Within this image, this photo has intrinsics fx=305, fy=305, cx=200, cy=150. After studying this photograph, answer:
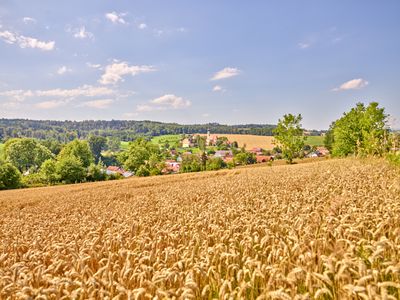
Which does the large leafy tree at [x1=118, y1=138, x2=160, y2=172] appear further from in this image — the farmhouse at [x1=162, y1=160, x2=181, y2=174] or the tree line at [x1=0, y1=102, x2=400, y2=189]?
the farmhouse at [x1=162, y1=160, x2=181, y2=174]

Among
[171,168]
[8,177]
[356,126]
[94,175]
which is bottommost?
[171,168]

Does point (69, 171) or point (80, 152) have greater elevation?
point (80, 152)

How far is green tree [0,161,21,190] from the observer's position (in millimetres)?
65188

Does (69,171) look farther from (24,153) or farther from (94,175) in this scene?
(24,153)

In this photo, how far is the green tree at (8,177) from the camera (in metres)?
65.2

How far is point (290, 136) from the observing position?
65.6m

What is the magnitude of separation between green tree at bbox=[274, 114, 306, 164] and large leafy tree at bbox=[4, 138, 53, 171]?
86.6 meters

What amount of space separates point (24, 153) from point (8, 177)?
4727cm

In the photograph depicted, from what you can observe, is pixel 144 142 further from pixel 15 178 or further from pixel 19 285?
pixel 19 285

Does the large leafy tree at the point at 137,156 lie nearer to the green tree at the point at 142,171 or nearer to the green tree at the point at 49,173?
the green tree at the point at 142,171

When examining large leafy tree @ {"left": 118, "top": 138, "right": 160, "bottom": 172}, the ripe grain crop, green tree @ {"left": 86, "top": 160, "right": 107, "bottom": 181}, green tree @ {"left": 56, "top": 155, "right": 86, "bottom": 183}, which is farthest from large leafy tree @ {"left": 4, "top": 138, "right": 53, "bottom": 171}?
the ripe grain crop

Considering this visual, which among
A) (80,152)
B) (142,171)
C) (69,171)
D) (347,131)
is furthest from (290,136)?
(80,152)

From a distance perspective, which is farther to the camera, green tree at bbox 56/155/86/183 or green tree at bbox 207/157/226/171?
green tree at bbox 207/157/226/171

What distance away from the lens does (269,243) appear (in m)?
5.41
